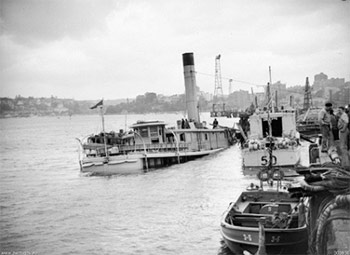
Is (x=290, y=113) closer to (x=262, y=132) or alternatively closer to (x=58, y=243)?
(x=262, y=132)

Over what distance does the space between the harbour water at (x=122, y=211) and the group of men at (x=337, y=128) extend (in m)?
5.93

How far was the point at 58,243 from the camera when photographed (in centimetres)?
1752

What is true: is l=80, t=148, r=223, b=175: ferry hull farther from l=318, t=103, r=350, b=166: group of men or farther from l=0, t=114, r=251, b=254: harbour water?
l=318, t=103, r=350, b=166: group of men

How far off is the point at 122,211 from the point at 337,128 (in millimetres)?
13048

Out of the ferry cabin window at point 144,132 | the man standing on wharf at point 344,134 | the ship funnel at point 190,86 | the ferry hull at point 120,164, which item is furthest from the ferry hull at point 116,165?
the man standing on wharf at point 344,134

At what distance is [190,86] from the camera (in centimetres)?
4797

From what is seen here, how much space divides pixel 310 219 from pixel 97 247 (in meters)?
9.24

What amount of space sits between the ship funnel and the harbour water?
40.3ft

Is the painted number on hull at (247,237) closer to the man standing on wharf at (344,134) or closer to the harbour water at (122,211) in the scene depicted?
the harbour water at (122,211)

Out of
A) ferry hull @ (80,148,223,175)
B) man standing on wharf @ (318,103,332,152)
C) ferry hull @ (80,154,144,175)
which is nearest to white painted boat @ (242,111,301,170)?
ferry hull @ (80,148,223,175)

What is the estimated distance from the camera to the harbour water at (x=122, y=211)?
16.9 m

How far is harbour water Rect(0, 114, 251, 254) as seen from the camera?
16.9m

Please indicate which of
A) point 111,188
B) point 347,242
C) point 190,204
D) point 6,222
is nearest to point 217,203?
point 190,204

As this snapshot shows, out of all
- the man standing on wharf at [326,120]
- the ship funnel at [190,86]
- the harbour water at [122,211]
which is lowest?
the harbour water at [122,211]
